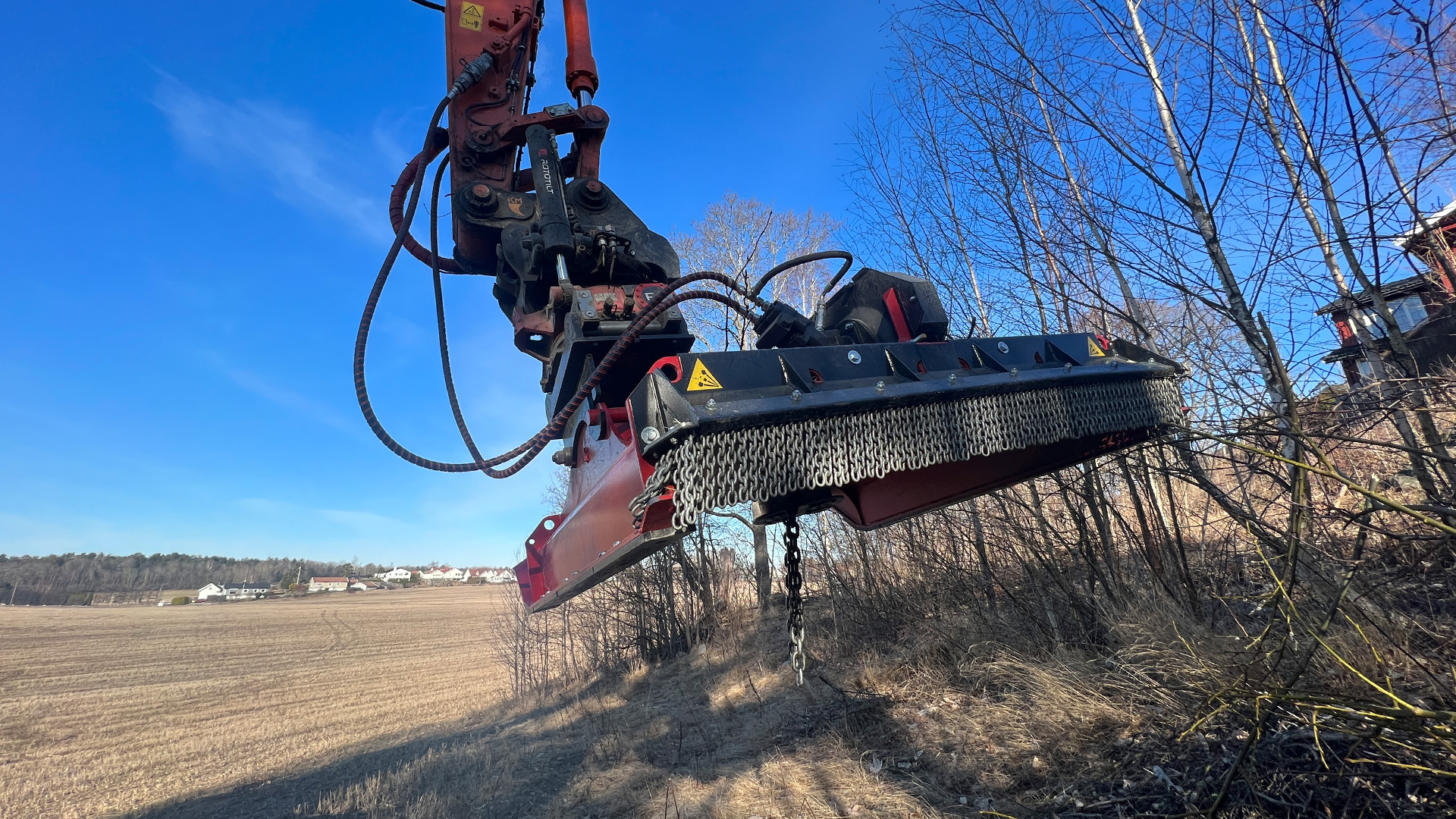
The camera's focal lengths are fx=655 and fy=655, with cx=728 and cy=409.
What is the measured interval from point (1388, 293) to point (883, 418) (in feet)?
9.87

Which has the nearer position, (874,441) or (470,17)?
(874,441)

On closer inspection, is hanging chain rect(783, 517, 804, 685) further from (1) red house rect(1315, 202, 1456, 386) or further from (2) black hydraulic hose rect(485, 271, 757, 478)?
(1) red house rect(1315, 202, 1456, 386)

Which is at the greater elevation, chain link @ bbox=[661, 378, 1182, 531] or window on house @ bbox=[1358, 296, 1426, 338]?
window on house @ bbox=[1358, 296, 1426, 338]

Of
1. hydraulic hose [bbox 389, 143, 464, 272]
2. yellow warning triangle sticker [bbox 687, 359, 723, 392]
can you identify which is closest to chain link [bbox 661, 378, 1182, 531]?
yellow warning triangle sticker [bbox 687, 359, 723, 392]

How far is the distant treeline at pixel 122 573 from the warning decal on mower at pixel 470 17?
88.1m

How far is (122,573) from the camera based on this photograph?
3017 inches

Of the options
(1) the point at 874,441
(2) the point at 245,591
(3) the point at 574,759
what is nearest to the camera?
(1) the point at 874,441

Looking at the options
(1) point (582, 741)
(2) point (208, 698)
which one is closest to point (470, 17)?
(1) point (582, 741)

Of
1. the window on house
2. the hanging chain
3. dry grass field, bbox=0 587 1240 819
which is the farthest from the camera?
dry grass field, bbox=0 587 1240 819

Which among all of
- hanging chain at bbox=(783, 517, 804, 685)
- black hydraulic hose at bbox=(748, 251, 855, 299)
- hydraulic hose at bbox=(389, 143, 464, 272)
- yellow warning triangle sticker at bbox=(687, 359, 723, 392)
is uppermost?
hydraulic hose at bbox=(389, 143, 464, 272)

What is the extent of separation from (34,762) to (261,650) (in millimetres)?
19495

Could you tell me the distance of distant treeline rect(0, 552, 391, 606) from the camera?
67.9m

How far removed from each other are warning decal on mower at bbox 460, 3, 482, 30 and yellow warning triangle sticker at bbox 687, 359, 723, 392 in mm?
3720

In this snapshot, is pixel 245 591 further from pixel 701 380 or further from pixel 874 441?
pixel 874 441
